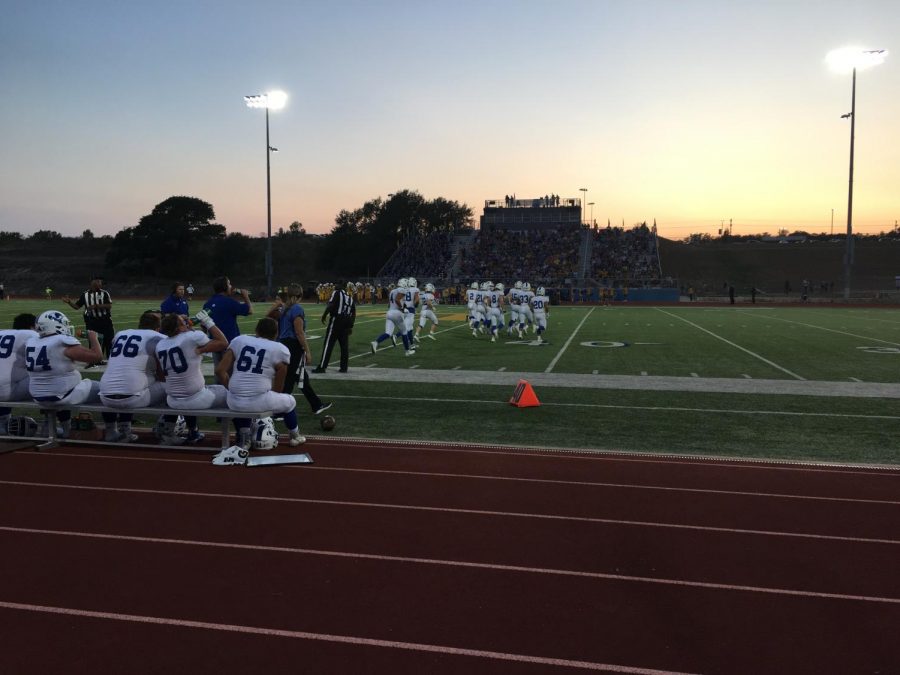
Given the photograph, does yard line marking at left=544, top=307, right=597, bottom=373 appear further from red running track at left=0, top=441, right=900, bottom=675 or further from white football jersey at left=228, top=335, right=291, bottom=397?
white football jersey at left=228, top=335, right=291, bottom=397

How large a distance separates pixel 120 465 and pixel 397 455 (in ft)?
9.07

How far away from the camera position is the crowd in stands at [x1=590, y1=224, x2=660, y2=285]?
188 ft

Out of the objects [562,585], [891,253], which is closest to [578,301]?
[562,585]

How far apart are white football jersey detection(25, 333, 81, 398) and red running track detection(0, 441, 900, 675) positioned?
909 mm

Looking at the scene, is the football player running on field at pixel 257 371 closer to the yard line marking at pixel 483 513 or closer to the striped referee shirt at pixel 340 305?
the yard line marking at pixel 483 513

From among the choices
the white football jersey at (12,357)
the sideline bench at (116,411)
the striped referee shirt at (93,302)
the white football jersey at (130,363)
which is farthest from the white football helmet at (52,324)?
the striped referee shirt at (93,302)

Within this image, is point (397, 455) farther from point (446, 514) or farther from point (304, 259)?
point (304, 259)

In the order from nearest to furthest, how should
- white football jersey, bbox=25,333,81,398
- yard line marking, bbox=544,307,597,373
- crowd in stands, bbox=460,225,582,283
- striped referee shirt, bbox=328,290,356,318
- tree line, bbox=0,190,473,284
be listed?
white football jersey, bbox=25,333,81,398 < striped referee shirt, bbox=328,290,356,318 < yard line marking, bbox=544,307,597,373 < crowd in stands, bbox=460,225,582,283 < tree line, bbox=0,190,473,284

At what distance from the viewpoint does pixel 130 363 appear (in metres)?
7.41

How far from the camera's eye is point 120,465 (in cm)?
688

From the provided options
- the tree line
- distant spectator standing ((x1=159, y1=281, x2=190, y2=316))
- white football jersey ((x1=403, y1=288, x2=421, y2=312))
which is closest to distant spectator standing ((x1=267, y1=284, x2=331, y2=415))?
distant spectator standing ((x1=159, y1=281, x2=190, y2=316))

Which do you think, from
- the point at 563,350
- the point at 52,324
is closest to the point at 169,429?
the point at 52,324

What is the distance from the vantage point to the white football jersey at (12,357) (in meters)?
7.67

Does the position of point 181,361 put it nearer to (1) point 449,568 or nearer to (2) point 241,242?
(1) point 449,568
